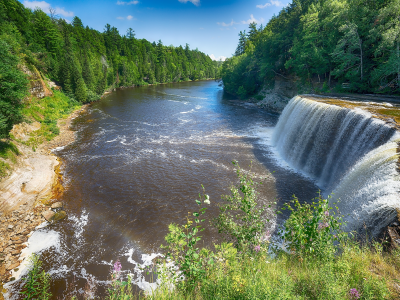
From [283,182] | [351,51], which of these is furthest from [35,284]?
[351,51]

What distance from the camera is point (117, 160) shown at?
55.9 ft

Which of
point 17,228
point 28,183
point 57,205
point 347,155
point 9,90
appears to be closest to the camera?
point 17,228

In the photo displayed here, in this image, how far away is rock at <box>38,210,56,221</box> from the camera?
1057cm

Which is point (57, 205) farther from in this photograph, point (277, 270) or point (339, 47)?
point (339, 47)

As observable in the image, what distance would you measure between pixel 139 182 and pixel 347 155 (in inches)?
484

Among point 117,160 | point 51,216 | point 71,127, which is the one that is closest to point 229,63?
point 71,127

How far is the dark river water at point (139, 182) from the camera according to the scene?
28.9ft

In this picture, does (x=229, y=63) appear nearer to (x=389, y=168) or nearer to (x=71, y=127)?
(x=71, y=127)

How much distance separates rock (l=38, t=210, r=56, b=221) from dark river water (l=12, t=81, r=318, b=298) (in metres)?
0.71

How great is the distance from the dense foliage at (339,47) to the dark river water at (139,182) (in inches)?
350

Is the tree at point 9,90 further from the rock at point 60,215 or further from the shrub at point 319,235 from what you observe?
the shrub at point 319,235

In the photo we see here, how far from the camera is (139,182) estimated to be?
554 inches

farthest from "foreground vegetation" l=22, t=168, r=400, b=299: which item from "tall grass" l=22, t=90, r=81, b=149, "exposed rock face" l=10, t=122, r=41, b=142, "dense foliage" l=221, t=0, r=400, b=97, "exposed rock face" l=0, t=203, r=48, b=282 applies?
"dense foliage" l=221, t=0, r=400, b=97

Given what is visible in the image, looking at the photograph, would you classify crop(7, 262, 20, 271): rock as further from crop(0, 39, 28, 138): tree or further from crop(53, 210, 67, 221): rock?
crop(0, 39, 28, 138): tree
